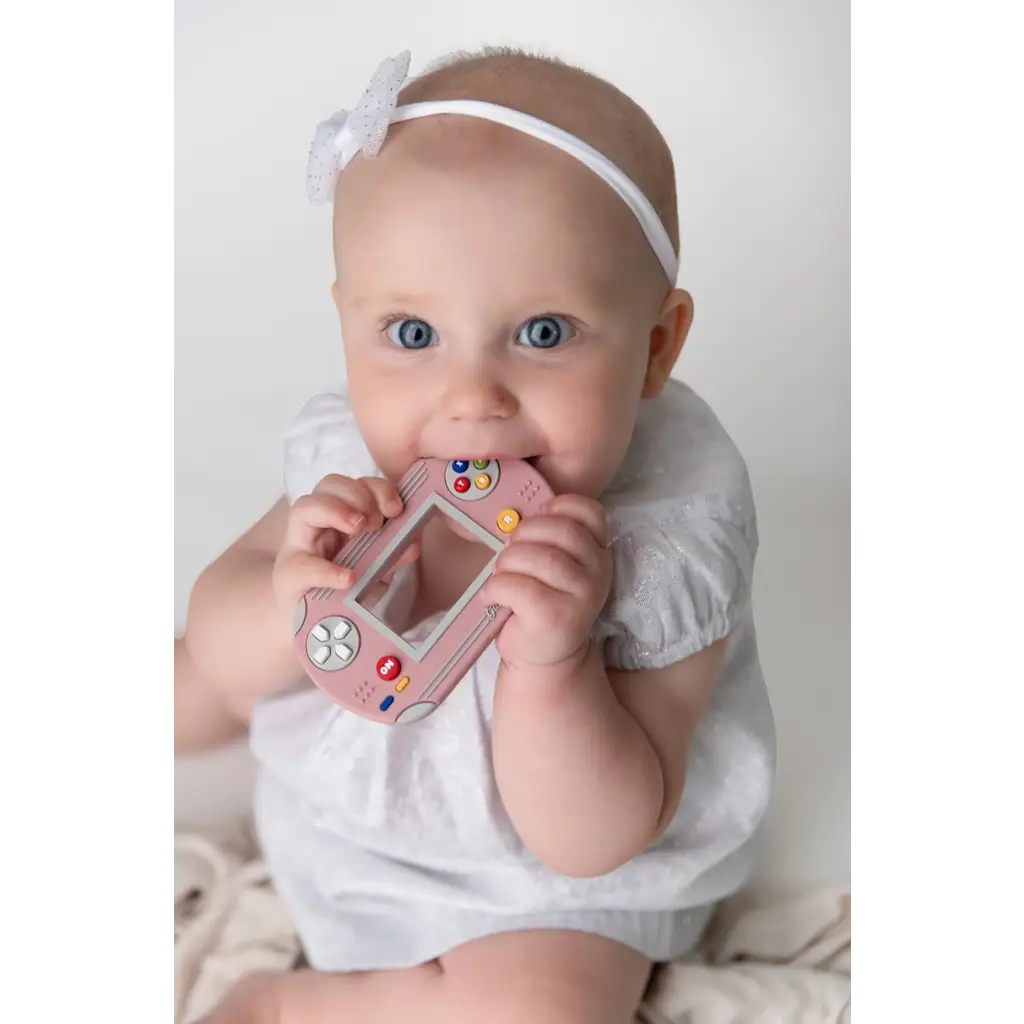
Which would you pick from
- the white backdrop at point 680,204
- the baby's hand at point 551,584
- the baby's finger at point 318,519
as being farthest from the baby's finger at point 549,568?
the white backdrop at point 680,204

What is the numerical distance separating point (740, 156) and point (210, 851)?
100 centimetres

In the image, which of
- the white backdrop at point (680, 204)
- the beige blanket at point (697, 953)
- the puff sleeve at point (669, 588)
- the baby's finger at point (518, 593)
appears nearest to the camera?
the baby's finger at point (518, 593)

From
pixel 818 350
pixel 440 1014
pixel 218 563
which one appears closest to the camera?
pixel 440 1014

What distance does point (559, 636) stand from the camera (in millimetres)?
759

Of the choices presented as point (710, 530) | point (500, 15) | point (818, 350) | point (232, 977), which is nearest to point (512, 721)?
point (710, 530)

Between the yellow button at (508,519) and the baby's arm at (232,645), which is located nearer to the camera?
the yellow button at (508,519)

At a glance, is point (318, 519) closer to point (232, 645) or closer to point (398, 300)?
point (398, 300)

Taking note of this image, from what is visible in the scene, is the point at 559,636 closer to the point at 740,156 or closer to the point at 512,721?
the point at 512,721

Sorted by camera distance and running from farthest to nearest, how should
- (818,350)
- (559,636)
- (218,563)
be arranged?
1. (818,350)
2. (218,563)
3. (559,636)

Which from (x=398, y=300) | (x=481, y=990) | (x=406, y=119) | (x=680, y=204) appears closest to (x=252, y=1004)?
(x=481, y=990)

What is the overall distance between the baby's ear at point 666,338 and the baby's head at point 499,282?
0.10 feet

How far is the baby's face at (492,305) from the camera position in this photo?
2.55 feet

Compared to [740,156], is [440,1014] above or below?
below

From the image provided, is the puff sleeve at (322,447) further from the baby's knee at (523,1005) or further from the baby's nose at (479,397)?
the baby's knee at (523,1005)
